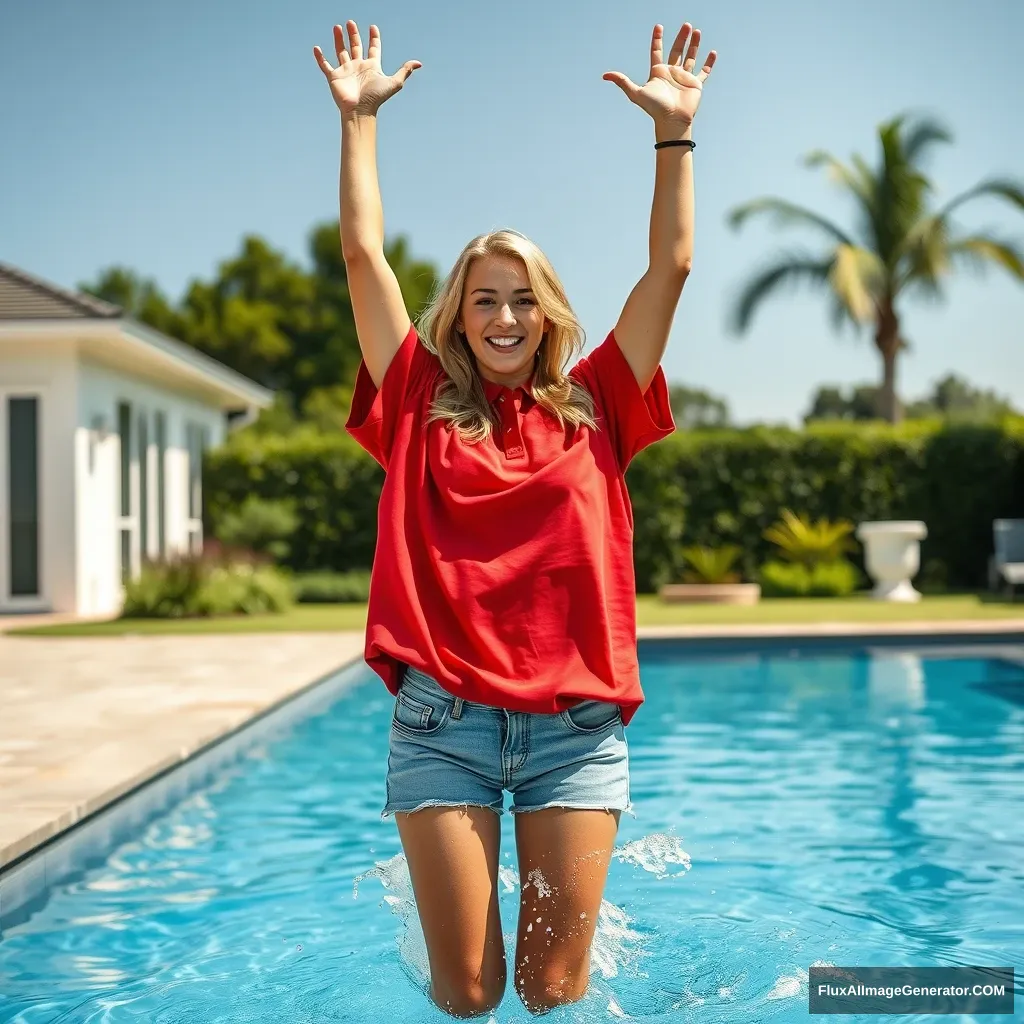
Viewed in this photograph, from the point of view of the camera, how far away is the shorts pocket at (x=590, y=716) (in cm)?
228

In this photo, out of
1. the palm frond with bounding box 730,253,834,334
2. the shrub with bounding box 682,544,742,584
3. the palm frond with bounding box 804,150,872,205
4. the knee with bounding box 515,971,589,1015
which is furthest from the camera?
the palm frond with bounding box 804,150,872,205

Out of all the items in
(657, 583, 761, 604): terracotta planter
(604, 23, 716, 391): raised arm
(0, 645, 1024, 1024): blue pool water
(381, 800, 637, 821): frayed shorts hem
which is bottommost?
(0, 645, 1024, 1024): blue pool water

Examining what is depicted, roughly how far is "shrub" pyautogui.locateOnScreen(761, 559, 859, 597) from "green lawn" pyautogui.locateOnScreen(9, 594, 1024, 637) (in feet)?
2.43

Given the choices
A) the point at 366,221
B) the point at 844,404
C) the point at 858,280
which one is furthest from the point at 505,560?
the point at 844,404

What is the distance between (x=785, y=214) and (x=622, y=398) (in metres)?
21.1

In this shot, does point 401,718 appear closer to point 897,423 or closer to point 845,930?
point 845,930

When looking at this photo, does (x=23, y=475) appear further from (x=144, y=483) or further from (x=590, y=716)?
(x=590, y=716)

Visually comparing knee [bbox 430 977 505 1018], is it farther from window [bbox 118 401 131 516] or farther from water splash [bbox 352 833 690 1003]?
window [bbox 118 401 131 516]

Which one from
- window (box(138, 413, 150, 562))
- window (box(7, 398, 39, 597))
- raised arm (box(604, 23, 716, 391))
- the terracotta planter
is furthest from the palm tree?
raised arm (box(604, 23, 716, 391))

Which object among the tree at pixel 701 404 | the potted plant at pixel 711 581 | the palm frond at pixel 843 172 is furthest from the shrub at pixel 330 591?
the tree at pixel 701 404

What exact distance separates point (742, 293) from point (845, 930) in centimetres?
1922

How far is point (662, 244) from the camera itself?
245cm

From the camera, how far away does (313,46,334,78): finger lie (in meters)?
2.56

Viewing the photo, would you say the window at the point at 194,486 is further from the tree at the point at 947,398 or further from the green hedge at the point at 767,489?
the tree at the point at 947,398
